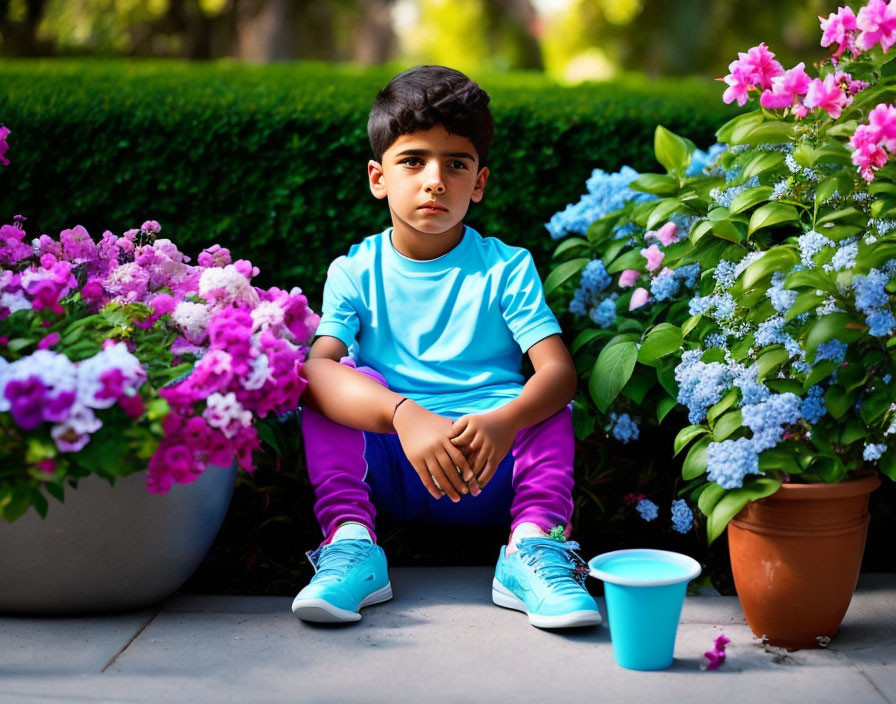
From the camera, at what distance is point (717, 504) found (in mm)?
2322

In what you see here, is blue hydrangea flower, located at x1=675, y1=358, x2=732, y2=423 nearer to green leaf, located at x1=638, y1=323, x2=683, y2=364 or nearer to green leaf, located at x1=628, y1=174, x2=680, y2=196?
green leaf, located at x1=638, y1=323, x2=683, y2=364

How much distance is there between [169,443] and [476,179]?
48.0 inches

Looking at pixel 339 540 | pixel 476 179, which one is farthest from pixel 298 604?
pixel 476 179

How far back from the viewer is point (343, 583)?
2.45 m

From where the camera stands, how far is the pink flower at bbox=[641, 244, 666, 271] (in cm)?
294

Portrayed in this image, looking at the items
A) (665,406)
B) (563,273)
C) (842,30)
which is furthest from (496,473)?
(842,30)

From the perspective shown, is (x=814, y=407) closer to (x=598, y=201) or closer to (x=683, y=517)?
(x=683, y=517)

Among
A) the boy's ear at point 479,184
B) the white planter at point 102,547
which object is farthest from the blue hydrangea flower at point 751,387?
the white planter at point 102,547

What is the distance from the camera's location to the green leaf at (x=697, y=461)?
243 centimetres

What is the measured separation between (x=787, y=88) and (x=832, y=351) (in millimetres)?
719

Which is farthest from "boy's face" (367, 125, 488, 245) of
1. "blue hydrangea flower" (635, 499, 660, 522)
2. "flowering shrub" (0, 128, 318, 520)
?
"blue hydrangea flower" (635, 499, 660, 522)

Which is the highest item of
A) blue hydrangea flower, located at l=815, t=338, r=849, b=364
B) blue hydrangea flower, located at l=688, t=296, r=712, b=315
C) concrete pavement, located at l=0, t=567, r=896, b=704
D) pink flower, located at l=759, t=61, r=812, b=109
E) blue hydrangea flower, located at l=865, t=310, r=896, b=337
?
pink flower, located at l=759, t=61, r=812, b=109

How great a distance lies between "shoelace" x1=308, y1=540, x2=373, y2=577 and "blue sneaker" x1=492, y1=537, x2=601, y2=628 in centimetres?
37

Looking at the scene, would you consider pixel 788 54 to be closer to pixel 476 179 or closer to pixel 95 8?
pixel 95 8
